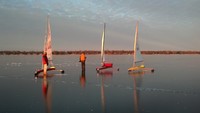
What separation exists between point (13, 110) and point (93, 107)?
401cm

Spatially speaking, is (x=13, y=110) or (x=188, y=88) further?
(x=188, y=88)

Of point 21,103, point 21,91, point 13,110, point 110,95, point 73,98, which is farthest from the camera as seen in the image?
point 21,91

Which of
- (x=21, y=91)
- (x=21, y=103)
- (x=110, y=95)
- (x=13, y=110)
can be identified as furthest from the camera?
(x=21, y=91)

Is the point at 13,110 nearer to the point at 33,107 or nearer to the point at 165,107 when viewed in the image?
the point at 33,107

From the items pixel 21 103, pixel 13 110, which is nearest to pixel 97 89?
pixel 21 103

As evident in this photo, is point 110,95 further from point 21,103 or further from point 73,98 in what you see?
point 21,103

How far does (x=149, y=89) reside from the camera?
20.5 meters

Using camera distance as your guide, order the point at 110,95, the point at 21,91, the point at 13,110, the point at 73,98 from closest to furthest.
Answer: the point at 13,110, the point at 73,98, the point at 110,95, the point at 21,91

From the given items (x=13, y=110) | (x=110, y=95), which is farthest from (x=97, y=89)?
(x=13, y=110)

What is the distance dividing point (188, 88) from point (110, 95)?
256 inches

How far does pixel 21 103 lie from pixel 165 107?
25.6ft

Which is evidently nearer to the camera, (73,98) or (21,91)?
(73,98)

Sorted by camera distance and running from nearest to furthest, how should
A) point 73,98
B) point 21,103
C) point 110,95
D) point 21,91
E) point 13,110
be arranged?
1. point 13,110
2. point 21,103
3. point 73,98
4. point 110,95
5. point 21,91

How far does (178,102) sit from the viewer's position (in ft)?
52.1
